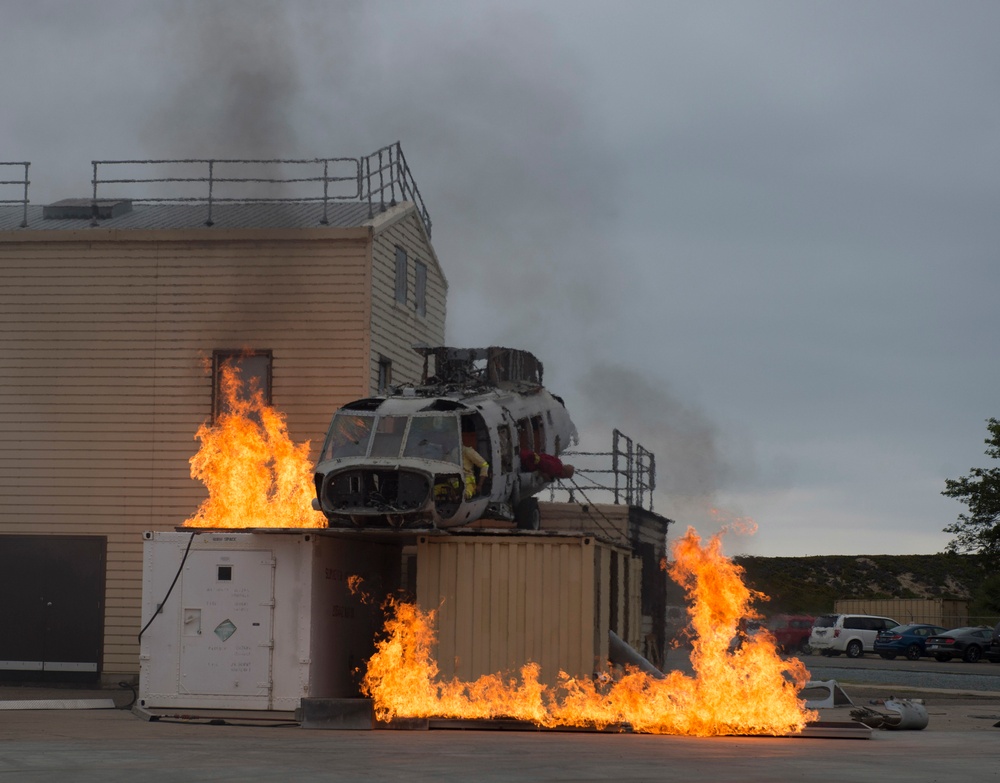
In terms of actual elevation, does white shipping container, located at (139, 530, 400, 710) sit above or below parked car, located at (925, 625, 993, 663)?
above

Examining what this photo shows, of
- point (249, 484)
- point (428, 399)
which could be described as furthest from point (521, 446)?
point (249, 484)

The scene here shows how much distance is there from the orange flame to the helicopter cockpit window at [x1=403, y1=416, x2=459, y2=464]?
4.37 m

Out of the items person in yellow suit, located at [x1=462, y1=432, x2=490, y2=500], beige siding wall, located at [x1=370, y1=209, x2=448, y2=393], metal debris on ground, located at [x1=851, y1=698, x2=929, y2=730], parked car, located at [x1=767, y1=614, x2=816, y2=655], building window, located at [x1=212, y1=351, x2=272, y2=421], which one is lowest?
parked car, located at [x1=767, y1=614, x2=816, y2=655]

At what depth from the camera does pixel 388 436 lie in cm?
2136

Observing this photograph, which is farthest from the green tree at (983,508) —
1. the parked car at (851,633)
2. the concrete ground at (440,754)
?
the concrete ground at (440,754)

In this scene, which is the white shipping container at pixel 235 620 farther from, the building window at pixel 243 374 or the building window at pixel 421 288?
the building window at pixel 421 288

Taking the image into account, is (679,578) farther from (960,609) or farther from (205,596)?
(960,609)

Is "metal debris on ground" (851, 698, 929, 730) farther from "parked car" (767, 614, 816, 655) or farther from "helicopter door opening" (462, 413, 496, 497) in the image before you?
"parked car" (767, 614, 816, 655)

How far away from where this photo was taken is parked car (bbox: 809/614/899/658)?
4991 centimetres

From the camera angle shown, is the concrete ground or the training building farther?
the training building

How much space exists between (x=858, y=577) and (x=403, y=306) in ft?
204

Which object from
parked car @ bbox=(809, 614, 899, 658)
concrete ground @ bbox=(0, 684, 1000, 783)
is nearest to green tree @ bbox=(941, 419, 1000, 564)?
parked car @ bbox=(809, 614, 899, 658)

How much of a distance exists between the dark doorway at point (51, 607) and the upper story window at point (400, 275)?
818 centimetres

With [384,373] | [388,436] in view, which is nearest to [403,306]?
[384,373]
